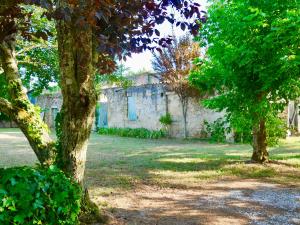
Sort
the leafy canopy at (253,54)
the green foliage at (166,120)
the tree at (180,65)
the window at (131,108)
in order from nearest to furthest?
the leafy canopy at (253,54)
the tree at (180,65)
the green foliage at (166,120)
the window at (131,108)

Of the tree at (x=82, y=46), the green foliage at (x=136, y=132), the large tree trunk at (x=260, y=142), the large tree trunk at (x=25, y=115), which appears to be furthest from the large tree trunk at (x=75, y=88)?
the green foliage at (x=136, y=132)

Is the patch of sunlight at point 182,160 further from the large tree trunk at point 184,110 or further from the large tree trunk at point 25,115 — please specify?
the large tree trunk at point 184,110

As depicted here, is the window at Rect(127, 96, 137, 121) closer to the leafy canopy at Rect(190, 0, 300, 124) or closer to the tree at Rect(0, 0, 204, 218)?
the leafy canopy at Rect(190, 0, 300, 124)

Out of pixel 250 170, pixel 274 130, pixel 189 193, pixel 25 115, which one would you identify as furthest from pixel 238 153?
pixel 25 115

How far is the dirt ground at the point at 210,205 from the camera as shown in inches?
215

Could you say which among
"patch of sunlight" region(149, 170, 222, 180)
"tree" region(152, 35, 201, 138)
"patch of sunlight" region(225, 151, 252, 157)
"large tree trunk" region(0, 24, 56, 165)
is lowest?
"patch of sunlight" region(149, 170, 222, 180)

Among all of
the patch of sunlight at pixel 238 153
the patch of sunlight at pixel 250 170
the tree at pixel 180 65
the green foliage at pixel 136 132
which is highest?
the tree at pixel 180 65

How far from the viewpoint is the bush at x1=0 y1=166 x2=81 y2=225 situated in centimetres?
354

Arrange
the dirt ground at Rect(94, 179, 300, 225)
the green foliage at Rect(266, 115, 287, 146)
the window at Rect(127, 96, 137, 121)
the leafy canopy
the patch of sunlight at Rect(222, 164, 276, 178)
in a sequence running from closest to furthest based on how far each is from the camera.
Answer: the dirt ground at Rect(94, 179, 300, 225) → the leafy canopy → the patch of sunlight at Rect(222, 164, 276, 178) → the green foliage at Rect(266, 115, 287, 146) → the window at Rect(127, 96, 137, 121)

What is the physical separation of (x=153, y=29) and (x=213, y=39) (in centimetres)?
439

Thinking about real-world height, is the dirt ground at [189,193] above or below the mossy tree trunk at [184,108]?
below

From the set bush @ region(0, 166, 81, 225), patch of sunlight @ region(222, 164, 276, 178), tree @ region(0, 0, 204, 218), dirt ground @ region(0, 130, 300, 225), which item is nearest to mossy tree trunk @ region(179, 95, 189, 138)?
dirt ground @ region(0, 130, 300, 225)

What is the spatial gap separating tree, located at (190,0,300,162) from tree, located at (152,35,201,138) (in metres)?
8.67

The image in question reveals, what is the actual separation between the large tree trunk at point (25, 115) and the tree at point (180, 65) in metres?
13.8
